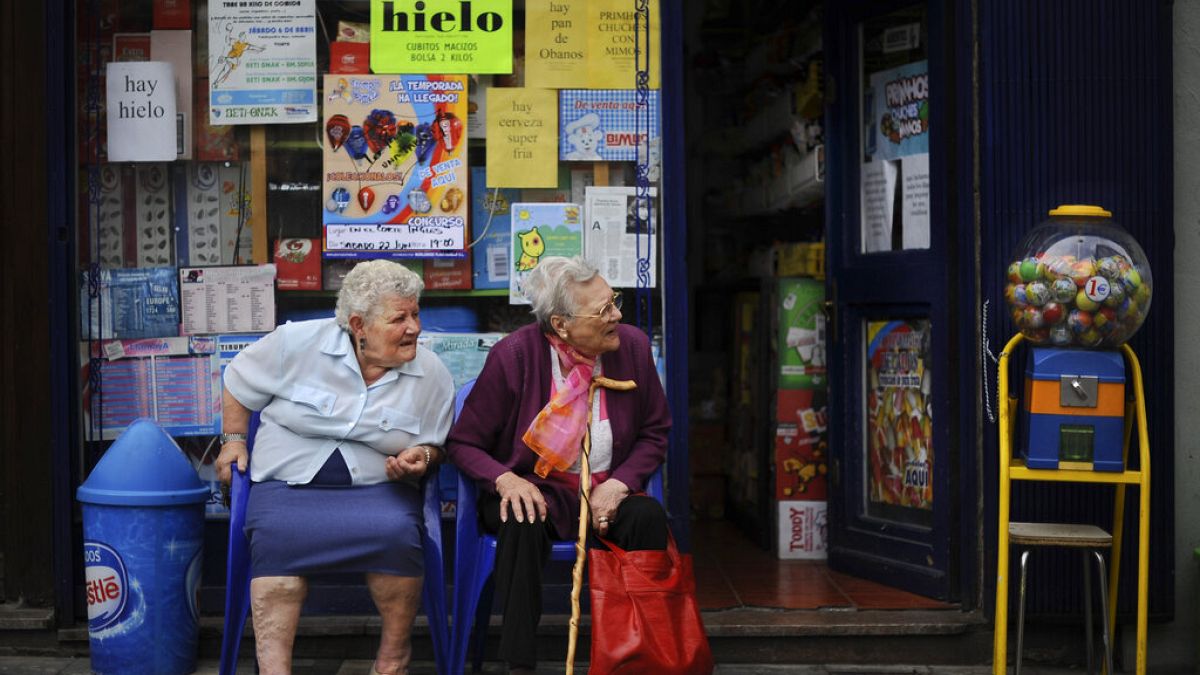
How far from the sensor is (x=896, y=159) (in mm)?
5316

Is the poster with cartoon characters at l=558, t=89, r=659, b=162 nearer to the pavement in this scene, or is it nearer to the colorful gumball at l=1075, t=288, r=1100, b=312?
the colorful gumball at l=1075, t=288, r=1100, b=312

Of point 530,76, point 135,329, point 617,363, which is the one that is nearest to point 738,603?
point 617,363

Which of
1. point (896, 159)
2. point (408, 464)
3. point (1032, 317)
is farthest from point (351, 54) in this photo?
point (1032, 317)

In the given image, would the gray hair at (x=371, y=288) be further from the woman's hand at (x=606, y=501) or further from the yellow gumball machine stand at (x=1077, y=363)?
the yellow gumball machine stand at (x=1077, y=363)

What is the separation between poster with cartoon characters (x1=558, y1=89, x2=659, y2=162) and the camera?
15.9 feet

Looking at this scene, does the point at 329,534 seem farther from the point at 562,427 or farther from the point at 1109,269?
the point at 1109,269

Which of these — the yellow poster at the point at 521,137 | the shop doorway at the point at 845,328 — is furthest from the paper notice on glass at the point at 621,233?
the shop doorway at the point at 845,328

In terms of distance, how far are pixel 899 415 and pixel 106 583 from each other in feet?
9.75

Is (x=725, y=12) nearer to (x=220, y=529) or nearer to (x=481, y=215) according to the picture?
(x=481, y=215)

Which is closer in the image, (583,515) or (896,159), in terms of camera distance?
(583,515)

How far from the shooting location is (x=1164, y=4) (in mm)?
4625

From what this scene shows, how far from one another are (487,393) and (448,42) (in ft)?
4.53

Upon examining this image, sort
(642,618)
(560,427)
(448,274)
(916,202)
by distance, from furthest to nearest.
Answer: (916,202), (448,274), (560,427), (642,618)

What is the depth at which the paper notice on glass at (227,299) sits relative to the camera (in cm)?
485
